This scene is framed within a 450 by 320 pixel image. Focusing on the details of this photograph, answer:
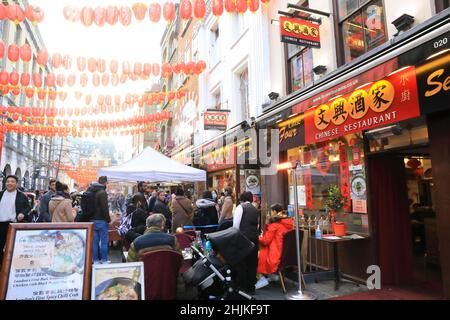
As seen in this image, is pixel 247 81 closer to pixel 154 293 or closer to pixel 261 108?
pixel 261 108

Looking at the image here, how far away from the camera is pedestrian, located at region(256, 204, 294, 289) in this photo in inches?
239

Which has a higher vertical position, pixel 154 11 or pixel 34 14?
pixel 34 14

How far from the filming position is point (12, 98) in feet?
93.7

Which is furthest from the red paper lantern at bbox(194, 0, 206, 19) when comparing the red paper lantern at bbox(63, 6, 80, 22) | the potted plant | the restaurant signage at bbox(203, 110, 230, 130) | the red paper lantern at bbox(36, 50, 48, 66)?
the potted plant

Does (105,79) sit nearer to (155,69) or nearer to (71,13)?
(155,69)

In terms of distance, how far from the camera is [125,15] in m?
7.83

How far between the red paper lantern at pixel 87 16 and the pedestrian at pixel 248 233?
226 inches

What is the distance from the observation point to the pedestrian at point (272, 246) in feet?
19.9

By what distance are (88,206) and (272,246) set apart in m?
4.56

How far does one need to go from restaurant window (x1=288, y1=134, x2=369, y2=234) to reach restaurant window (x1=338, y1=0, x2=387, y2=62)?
6.59 ft

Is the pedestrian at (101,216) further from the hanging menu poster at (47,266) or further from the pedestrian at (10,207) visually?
the hanging menu poster at (47,266)

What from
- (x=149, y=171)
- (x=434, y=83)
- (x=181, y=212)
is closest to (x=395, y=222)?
(x=434, y=83)

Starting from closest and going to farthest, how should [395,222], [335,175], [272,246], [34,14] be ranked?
[272,246], [395,222], [335,175], [34,14]

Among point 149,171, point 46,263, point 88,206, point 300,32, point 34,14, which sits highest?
point 34,14
